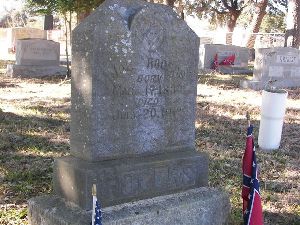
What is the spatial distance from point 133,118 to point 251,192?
3.85 feet

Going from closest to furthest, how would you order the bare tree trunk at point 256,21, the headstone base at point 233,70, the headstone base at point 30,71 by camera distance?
the headstone base at point 30,71, the headstone base at point 233,70, the bare tree trunk at point 256,21

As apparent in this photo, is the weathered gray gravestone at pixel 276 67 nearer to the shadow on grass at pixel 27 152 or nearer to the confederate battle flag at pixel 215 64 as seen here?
the confederate battle flag at pixel 215 64

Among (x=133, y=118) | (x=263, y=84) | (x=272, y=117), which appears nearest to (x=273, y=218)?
(x=133, y=118)

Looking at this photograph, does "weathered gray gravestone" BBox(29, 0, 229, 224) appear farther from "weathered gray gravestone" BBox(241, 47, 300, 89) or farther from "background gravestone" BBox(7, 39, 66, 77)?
"background gravestone" BBox(7, 39, 66, 77)

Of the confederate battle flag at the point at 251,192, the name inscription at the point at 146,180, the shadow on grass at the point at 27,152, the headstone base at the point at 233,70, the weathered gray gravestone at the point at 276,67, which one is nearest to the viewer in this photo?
the name inscription at the point at 146,180

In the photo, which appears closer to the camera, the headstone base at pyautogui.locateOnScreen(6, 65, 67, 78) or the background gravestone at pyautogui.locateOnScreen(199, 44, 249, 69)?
the headstone base at pyautogui.locateOnScreen(6, 65, 67, 78)

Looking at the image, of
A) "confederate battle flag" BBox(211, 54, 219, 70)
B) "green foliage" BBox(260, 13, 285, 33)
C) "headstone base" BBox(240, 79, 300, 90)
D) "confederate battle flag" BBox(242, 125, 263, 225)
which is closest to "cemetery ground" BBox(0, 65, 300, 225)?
"confederate battle flag" BBox(242, 125, 263, 225)

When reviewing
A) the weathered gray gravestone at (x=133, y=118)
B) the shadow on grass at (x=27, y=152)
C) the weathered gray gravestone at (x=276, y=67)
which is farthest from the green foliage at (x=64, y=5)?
the weathered gray gravestone at (x=133, y=118)

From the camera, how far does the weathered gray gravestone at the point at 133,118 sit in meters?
3.36

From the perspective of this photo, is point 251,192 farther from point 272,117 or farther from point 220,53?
point 220,53

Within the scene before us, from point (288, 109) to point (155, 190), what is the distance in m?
7.50

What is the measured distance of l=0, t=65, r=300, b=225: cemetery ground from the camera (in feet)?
15.2

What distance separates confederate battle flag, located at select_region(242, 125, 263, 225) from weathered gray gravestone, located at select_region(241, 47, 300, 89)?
10.1 metres

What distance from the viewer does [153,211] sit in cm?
350
